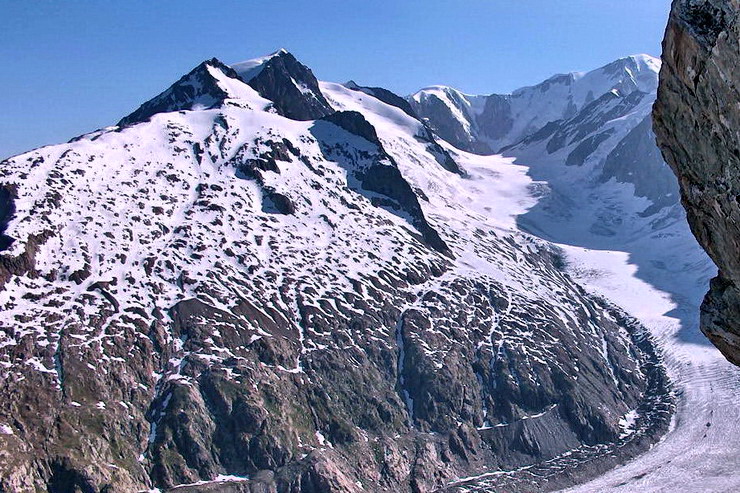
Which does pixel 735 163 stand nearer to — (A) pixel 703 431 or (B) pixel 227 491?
(B) pixel 227 491

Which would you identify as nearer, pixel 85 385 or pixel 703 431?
pixel 85 385

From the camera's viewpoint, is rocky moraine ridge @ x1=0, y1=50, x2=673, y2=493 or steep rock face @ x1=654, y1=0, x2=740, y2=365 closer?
steep rock face @ x1=654, y1=0, x2=740, y2=365

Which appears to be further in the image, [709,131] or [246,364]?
[246,364]

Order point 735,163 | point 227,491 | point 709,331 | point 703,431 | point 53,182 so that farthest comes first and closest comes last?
point 53,182, point 703,431, point 227,491, point 709,331, point 735,163

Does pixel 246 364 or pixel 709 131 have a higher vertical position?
pixel 246 364

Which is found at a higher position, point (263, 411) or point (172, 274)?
point (172, 274)

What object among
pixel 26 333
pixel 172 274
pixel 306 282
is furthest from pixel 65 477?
pixel 306 282

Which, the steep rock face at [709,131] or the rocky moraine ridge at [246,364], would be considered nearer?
the steep rock face at [709,131]

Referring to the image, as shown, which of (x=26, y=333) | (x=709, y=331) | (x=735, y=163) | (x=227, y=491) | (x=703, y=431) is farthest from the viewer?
(x=703, y=431)
